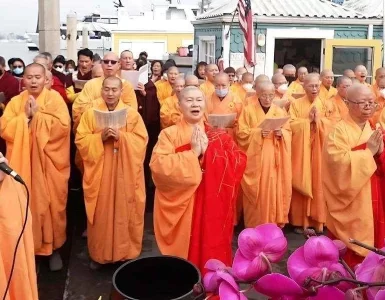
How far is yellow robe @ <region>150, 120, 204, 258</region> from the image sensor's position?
367 cm

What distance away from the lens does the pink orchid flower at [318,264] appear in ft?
3.58

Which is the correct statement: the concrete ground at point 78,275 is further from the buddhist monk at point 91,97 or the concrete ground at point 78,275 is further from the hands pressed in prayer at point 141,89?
the hands pressed in prayer at point 141,89

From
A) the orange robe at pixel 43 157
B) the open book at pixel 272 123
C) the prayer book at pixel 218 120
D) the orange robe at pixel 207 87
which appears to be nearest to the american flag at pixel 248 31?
the orange robe at pixel 207 87

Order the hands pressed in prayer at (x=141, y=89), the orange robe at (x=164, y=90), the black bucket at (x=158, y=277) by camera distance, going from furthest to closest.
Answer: the orange robe at (x=164, y=90) < the hands pressed in prayer at (x=141, y=89) < the black bucket at (x=158, y=277)

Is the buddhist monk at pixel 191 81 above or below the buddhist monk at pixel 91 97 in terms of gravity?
above

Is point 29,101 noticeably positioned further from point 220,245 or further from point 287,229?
point 287,229

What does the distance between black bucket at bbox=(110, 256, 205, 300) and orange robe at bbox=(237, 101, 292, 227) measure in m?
3.22

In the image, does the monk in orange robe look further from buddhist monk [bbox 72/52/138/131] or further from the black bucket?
the black bucket

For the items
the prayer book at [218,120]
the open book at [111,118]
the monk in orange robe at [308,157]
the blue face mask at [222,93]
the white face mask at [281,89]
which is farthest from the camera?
the white face mask at [281,89]

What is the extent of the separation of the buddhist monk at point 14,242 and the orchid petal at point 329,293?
131 centimetres

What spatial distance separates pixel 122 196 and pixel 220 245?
3.13 ft

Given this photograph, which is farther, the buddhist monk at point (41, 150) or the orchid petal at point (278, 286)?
the buddhist monk at point (41, 150)

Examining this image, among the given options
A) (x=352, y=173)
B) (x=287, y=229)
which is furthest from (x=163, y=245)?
(x=287, y=229)

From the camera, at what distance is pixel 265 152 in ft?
16.9
